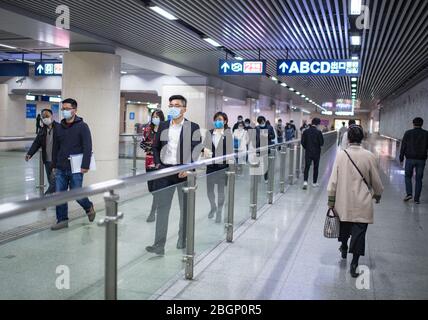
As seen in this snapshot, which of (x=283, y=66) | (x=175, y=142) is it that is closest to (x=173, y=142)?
(x=175, y=142)

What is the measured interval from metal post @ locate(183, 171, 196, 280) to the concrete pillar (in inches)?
205

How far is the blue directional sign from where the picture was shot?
10805 millimetres

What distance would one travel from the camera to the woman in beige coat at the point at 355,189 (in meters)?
4.26

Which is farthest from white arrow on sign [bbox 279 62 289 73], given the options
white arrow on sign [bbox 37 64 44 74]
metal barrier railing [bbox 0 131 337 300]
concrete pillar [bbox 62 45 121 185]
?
white arrow on sign [bbox 37 64 44 74]

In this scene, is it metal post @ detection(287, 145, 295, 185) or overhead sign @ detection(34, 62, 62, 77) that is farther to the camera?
overhead sign @ detection(34, 62, 62, 77)

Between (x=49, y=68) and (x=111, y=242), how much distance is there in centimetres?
1102

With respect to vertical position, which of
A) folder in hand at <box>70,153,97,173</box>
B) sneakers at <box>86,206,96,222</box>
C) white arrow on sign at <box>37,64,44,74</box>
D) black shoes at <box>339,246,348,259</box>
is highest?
white arrow on sign at <box>37,64,44,74</box>

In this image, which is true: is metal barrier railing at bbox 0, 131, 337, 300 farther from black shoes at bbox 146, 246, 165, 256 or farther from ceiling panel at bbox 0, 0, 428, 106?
ceiling panel at bbox 0, 0, 428, 106

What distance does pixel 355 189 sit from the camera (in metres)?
4.26

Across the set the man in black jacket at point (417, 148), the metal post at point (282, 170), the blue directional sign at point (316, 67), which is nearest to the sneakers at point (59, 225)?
the metal post at point (282, 170)

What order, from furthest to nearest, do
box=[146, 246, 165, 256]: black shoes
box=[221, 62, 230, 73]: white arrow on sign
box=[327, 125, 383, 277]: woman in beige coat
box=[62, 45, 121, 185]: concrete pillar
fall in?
1. box=[221, 62, 230, 73]: white arrow on sign
2. box=[62, 45, 121, 185]: concrete pillar
3. box=[327, 125, 383, 277]: woman in beige coat
4. box=[146, 246, 165, 256]: black shoes

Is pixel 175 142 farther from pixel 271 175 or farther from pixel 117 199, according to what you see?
pixel 271 175

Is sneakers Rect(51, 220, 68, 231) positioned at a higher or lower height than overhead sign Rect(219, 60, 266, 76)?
lower
